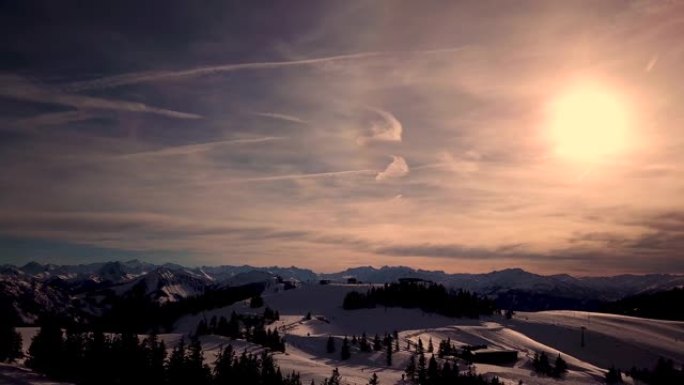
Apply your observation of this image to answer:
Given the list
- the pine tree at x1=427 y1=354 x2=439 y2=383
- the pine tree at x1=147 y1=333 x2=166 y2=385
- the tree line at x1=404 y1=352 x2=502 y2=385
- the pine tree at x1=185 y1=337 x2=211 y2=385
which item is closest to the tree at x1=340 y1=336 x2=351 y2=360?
the tree line at x1=404 y1=352 x2=502 y2=385

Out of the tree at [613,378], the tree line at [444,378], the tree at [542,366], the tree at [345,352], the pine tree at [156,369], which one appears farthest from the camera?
the tree at [345,352]

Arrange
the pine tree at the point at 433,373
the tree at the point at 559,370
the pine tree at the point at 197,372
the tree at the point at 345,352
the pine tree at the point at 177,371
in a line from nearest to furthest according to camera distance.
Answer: the pine tree at the point at 197,372
the pine tree at the point at 177,371
the pine tree at the point at 433,373
the tree at the point at 559,370
the tree at the point at 345,352

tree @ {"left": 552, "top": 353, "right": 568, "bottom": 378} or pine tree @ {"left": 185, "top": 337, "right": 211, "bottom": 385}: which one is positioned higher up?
pine tree @ {"left": 185, "top": 337, "right": 211, "bottom": 385}

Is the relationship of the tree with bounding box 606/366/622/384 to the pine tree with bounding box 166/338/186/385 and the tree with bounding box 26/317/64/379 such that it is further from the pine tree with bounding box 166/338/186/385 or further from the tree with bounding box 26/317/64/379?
the tree with bounding box 26/317/64/379

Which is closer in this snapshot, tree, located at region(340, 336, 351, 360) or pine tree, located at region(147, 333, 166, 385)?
pine tree, located at region(147, 333, 166, 385)

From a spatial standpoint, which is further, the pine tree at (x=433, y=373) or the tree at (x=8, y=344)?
the pine tree at (x=433, y=373)

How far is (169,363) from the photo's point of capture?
4466 inches

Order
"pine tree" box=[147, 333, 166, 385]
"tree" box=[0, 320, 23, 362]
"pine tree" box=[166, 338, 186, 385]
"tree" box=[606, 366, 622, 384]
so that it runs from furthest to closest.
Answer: "tree" box=[606, 366, 622, 384]
"tree" box=[0, 320, 23, 362]
"pine tree" box=[147, 333, 166, 385]
"pine tree" box=[166, 338, 186, 385]

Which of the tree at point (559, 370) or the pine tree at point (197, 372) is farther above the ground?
the pine tree at point (197, 372)

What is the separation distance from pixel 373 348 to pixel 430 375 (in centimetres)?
5353

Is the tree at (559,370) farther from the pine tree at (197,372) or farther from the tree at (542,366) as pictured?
the pine tree at (197,372)

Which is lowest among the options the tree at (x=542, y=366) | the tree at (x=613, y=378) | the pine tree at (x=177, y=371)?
the tree at (x=613, y=378)

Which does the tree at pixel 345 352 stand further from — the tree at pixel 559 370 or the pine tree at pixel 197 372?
the pine tree at pixel 197 372

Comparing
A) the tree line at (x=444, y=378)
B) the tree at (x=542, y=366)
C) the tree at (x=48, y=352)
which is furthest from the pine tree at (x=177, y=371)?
the tree at (x=542, y=366)
